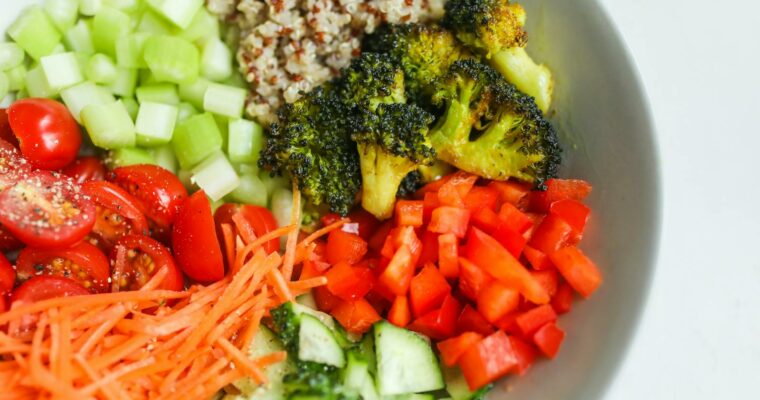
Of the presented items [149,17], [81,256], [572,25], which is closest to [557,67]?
[572,25]

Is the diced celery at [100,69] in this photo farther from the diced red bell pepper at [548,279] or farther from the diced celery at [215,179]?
the diced red bell pepper at [548,279]

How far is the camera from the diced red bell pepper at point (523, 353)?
2.53 meters

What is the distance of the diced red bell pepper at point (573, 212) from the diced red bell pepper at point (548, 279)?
19 cm

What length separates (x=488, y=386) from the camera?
2.55m

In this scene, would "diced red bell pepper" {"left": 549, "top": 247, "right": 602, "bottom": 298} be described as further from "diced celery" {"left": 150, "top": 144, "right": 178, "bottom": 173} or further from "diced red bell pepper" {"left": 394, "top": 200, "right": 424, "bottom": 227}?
"diced celery" {"left": 150, "top": 144, "right": 178, "bottom": 173}

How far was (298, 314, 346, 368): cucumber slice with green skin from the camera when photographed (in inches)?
95.1

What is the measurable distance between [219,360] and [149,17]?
1629 mm

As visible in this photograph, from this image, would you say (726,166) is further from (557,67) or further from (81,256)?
(81,256)

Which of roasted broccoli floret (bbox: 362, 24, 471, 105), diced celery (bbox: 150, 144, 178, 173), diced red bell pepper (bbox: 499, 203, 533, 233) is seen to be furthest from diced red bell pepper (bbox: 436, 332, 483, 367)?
diced celery (bbox: 150, 144, 178, 173)

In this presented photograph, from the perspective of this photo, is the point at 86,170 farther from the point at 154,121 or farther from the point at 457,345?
the point at 457,345

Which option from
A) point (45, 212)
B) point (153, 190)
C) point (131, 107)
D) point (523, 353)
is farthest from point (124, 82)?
point (523, 353)

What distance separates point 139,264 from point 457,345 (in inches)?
51.7

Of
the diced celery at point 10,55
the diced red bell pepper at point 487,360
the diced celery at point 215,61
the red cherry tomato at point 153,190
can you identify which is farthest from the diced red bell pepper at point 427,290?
the diced celery at point 10,55

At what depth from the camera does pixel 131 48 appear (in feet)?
10.0
